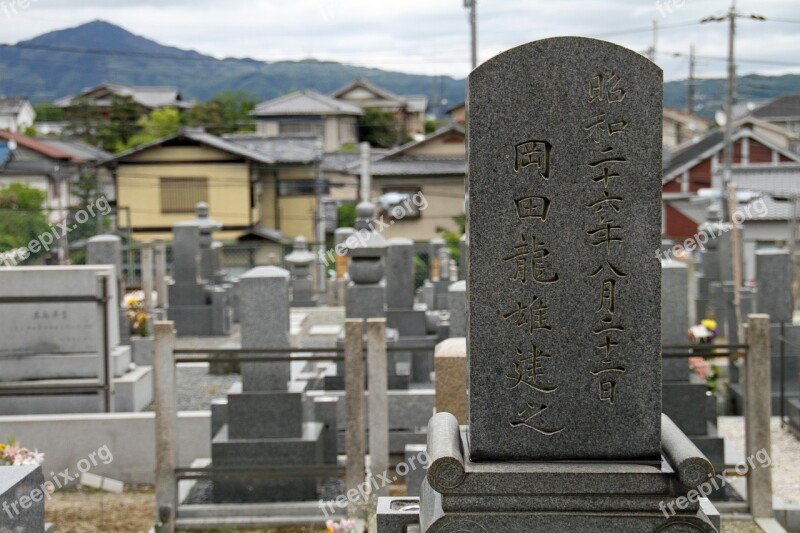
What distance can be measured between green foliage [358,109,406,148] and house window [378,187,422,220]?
61.4 ft

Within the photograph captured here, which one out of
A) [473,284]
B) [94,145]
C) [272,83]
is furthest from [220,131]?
[272,83]

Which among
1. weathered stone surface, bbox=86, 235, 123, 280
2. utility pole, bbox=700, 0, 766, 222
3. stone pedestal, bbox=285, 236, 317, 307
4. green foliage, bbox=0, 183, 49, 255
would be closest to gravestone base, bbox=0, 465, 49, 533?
weathered stone surface, bbox=86, 235, 123, 280

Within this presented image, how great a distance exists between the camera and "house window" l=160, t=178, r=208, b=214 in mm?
32125

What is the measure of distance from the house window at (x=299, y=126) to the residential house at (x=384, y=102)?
13.2 m

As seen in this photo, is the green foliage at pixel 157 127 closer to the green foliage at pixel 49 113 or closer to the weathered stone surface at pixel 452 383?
the green foliage at pixel 49 113

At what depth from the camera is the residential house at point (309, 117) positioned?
167ft

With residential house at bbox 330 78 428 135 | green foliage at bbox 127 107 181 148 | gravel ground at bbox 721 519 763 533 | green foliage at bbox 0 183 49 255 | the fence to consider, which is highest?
residential house at bbox 330 78 428 135

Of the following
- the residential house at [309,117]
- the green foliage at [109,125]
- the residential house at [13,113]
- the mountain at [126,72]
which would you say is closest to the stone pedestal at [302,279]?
the green foliage at [109,125]

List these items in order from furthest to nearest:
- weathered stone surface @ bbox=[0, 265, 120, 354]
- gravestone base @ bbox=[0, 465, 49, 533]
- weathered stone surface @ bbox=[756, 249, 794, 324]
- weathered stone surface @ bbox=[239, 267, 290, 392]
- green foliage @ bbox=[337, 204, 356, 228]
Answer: green foliage @ bbox=[337, 204, 356, 228]
weathered stone surface @ bbox=[756, 249, 794, 324]
weathered stone surface @ bbox=[0, 265, 120, 354]
weathered stone surface @ bbox=[239, 267, 290, 392]
gravestone base @ bbox=[0, 465, 49, 533]

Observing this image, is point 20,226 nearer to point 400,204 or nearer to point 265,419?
point 400,204

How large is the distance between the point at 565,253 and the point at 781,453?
6.72 m

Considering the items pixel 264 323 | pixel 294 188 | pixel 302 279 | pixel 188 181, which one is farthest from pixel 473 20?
pixel 294 188

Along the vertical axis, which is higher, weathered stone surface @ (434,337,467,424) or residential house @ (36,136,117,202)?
residential house @ (36,136,117,202)

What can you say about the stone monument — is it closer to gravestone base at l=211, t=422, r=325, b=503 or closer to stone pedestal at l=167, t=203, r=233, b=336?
gravestone base at l=211, t=422, r=325, b=503
